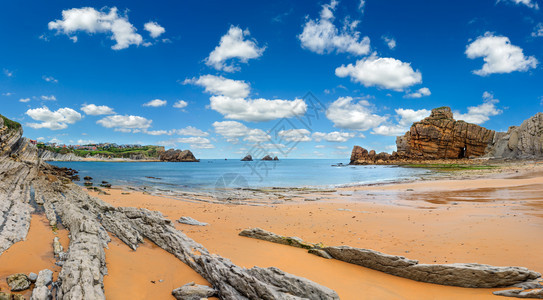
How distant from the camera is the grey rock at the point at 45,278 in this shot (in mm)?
5195

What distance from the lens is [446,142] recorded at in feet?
380

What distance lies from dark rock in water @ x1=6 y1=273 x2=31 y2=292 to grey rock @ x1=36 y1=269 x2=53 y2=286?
0.72ft

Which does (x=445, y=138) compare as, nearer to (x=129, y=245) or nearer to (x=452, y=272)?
(x=452, y=272)

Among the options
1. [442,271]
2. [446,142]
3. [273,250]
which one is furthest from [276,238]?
[446,142]

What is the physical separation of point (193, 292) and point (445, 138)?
139685 millimetres

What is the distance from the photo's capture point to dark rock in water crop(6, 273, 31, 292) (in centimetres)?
504

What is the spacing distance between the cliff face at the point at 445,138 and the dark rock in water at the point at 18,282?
14014cm

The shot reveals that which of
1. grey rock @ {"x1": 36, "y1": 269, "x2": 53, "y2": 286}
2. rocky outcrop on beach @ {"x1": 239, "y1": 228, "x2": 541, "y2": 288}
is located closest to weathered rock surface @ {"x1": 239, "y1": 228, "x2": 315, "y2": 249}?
rocky outcrop on beach @ {"x1": 239, "y1": 228, "x2": 541, "y2": 288}

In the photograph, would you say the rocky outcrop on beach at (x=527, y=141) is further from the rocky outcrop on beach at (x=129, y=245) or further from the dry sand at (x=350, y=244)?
the rocky outcrop on beach at (x=129, y=245)

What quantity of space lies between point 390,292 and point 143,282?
20.1ft

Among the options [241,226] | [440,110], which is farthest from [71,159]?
[440,110]

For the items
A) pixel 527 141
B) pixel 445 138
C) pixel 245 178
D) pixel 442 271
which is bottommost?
pixel 245 178

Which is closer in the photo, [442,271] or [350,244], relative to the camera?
[442,271]

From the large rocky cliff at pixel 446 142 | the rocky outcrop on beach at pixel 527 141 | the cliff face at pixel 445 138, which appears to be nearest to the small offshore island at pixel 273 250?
the rocky outcrop on beach at pixel 527 141
